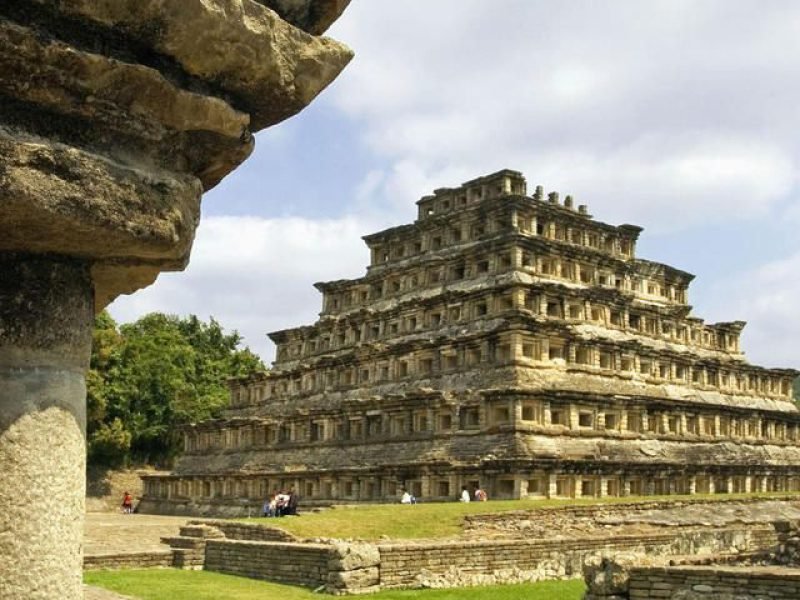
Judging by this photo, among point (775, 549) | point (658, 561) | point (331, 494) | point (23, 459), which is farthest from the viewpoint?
point (331, 494)

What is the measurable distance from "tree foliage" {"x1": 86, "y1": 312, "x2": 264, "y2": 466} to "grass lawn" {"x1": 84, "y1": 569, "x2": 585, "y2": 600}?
3212cm

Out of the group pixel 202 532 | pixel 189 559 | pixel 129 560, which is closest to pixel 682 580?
pixel 189 559

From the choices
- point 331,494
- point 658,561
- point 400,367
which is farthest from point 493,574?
point 400,367

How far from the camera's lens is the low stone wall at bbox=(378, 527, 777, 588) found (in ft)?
53.6

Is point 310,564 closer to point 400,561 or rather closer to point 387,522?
point 400,561

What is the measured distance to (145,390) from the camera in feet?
180

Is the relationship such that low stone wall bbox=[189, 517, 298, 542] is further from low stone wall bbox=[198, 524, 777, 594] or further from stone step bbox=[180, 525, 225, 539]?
low stone wall bbox=[198, 524, 777, 594]

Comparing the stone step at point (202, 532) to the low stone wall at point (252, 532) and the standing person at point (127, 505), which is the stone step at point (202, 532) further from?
the standing person at point (127, 505)

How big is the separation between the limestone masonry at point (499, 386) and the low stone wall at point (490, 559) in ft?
39.2

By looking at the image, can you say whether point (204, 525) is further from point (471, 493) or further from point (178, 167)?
point (178, 167)

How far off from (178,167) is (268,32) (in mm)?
701

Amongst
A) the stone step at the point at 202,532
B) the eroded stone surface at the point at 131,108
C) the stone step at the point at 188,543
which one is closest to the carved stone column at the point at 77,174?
the eroded stone surface at the point at 131,108

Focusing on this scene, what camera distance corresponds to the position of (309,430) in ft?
146

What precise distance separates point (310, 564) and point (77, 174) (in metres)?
13.8
